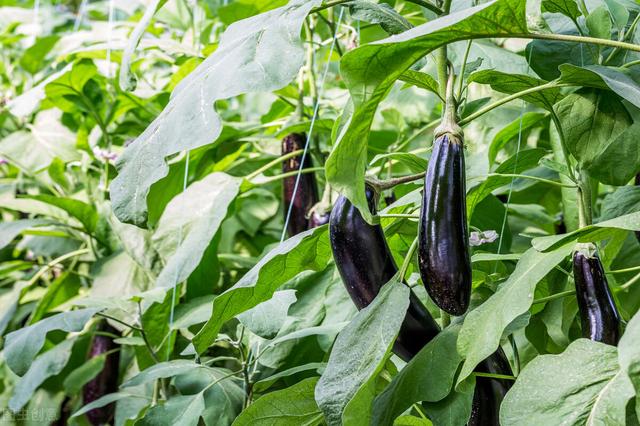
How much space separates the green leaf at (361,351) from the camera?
561 millimetres

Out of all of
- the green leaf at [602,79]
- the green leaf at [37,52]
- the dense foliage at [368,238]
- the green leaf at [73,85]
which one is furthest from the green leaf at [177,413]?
the green leaf at [37,52]

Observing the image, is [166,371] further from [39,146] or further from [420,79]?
[39,146]

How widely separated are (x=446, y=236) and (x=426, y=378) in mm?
127

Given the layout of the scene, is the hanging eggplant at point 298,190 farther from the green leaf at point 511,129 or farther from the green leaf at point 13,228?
the green leaf at point 13,228

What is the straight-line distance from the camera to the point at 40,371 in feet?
3.75

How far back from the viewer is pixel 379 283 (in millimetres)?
646

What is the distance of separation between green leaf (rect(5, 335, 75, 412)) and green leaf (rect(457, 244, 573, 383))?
0.69 metres

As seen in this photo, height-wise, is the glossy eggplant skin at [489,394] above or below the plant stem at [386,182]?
below

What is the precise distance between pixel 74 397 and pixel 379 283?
863 millimetres

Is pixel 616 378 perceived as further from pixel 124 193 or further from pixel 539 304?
pixel 124 193

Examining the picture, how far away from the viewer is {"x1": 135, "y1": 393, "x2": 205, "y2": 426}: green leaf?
2.66 feet

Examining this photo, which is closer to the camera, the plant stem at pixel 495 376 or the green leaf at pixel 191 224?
the plant stem at pixel 495 376

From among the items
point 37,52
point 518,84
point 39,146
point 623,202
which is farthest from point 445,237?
point 37,52

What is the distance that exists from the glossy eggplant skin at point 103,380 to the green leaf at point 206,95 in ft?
2.30
